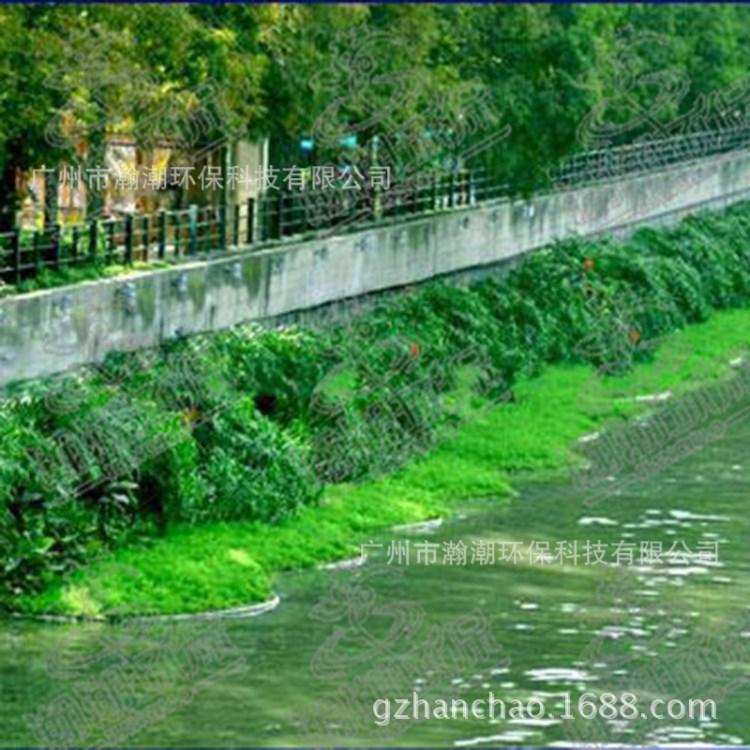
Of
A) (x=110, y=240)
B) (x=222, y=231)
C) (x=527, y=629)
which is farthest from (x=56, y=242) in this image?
(x=527, y=629)

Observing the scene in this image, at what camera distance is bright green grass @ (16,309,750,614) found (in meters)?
33.1

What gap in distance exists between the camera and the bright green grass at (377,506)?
109 feet

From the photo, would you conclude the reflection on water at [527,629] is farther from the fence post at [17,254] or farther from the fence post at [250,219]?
the fence post at [250,219]

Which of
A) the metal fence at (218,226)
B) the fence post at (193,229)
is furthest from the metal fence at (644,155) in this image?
the fence post at (193,229)

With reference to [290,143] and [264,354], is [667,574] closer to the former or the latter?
[264,354]

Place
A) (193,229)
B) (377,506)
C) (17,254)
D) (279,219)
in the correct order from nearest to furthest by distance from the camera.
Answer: (17,254), (377,506), (193,229), (279,219)

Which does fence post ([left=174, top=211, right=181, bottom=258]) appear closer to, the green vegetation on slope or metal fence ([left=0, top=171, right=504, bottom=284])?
metal fence ([left=0, top=171, right=504, bottom=284])

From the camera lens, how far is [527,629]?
3269cm

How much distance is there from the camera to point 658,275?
64.9 m

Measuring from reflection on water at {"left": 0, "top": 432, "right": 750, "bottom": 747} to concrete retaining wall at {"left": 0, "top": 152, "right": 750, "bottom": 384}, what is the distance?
15.5ft

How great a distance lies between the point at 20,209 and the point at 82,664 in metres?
15.9

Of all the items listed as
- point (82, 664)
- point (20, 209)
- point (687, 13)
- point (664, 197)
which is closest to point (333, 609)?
point (82, 664)

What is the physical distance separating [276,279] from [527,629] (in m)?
13.4

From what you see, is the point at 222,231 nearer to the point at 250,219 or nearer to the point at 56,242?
the point at 250,219
